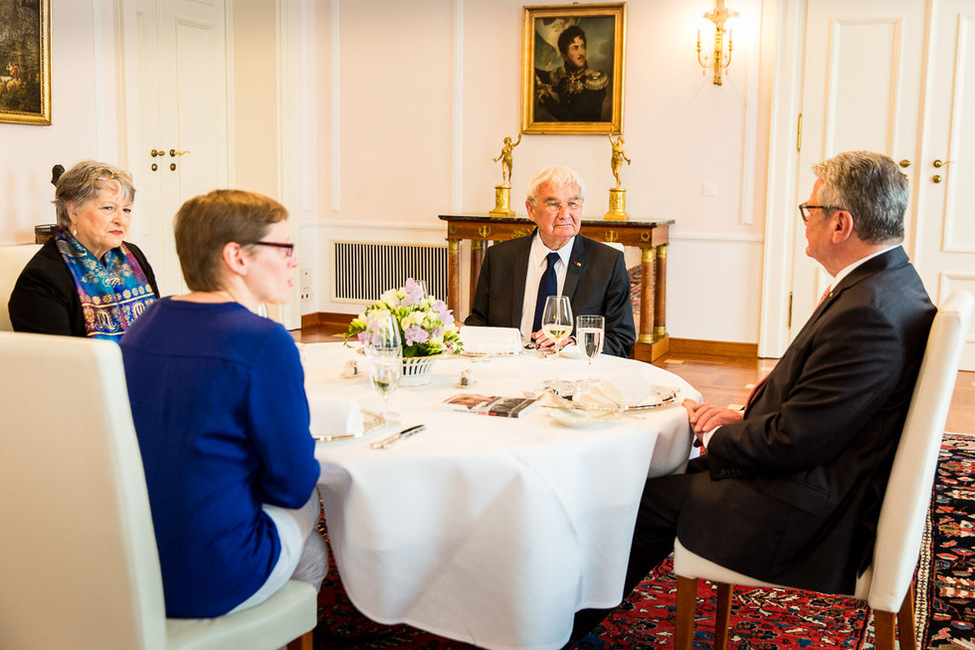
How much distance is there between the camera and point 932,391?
1.90 meters

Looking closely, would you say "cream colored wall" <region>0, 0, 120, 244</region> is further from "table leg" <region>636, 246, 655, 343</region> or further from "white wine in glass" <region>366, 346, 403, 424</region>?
"white wine in glass" <region>366, 346, 403, 424</region>

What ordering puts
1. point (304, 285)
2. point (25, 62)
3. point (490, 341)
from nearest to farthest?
point (490, 341), point (25, 62), point (304, 285)

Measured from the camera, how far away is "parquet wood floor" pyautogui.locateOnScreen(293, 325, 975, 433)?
5.26 metres

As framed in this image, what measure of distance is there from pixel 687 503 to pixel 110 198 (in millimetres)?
2098

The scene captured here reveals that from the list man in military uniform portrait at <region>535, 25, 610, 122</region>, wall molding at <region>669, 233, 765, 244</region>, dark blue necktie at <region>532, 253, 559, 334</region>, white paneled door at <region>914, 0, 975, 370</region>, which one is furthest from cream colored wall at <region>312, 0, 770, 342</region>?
dark blue necktie at <region>532, 253, 559, 334</region>

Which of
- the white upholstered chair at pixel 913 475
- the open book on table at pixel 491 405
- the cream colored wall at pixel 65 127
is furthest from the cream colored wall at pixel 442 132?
the white upholstered chair at pixel 913 475

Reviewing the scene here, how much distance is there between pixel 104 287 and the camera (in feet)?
10.2

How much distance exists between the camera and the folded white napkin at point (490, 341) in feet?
9.41

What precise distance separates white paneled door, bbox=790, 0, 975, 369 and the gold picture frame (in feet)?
16.0

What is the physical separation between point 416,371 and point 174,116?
5245 millimetres

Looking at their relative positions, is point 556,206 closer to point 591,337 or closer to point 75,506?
point 591,337

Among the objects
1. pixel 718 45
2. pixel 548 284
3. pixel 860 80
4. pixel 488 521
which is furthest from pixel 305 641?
pixel 860 80

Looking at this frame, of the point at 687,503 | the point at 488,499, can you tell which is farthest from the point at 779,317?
the point at 488,499

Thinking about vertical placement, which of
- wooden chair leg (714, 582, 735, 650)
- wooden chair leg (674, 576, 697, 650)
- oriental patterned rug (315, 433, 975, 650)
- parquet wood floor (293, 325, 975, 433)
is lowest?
oriental patterned rug (315, 433, 975, 650)
